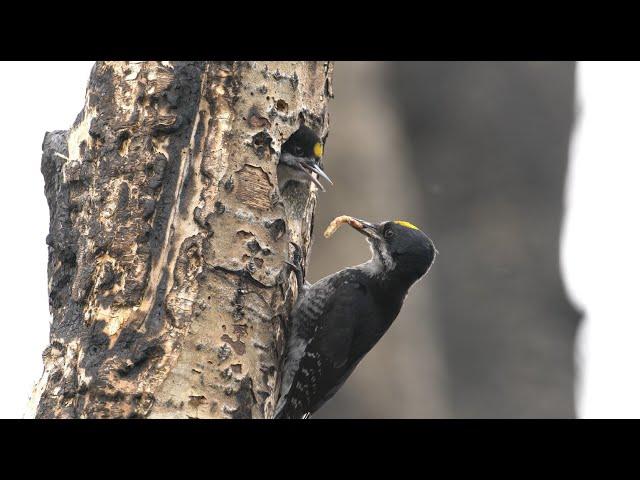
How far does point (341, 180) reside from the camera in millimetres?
8141

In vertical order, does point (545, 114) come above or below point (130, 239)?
above

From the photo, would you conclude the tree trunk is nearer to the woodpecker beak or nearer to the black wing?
the black wing

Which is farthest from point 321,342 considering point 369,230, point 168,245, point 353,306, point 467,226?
point 467,226

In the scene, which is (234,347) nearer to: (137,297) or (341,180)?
(137,297)

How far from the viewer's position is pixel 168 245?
355 cm

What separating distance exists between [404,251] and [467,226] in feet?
10.6

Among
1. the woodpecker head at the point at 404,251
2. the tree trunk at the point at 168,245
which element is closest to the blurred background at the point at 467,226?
the woodpecker head at the point at 404,251

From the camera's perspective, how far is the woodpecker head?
4.86m

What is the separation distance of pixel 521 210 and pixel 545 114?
88 centimetres

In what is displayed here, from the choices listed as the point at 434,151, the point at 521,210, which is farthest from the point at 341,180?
the point at 521,210

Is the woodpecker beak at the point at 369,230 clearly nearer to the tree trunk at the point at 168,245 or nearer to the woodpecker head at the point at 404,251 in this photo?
the woodpecker head at the point at 404,251

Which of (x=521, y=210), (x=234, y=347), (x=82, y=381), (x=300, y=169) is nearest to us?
(x=82, y=381)

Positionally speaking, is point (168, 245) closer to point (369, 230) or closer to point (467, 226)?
point (369, 230)
